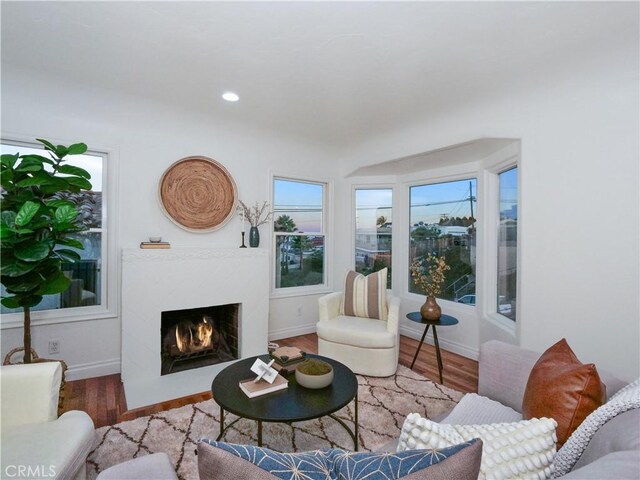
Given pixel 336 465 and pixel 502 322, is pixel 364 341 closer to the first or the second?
Answer: pixel 502 322

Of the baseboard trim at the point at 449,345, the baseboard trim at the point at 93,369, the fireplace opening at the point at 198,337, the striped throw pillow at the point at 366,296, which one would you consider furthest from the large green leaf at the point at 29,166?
the baseboard trim at the point at 449,345

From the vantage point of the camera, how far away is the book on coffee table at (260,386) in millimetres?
1855

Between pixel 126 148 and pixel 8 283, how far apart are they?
1595 millimetres

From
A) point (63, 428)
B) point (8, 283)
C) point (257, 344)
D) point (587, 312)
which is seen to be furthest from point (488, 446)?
point (257, 344)

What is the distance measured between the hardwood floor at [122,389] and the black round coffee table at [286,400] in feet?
2.39

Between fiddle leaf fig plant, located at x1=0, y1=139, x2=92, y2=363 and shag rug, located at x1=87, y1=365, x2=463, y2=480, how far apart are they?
90cm

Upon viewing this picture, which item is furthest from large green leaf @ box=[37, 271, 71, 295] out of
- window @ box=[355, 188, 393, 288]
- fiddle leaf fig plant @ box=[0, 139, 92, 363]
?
window @ box=[355, 188, 393, 288]

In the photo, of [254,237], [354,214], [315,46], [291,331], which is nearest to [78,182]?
[254,237]

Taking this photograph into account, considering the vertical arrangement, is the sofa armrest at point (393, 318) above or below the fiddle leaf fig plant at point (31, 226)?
below

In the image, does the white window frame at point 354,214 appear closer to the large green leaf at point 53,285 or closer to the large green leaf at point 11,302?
the large green leaf at point 53,285

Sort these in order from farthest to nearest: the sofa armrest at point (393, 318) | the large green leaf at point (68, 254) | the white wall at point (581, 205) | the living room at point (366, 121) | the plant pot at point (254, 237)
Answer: the plant pot at point (254, 237), the sofa armrest at point (393, 318), the large green leaf at point (68, 254), the white wall at point (581, 205), the living room at point (366, 121)

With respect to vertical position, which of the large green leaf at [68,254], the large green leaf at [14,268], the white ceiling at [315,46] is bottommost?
the large green leaf at [14,268]

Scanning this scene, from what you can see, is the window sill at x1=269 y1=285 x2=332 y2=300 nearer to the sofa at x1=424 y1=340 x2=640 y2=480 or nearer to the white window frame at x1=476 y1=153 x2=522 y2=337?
the white window frame at x1=476 y1=153 x2=522 y2=337

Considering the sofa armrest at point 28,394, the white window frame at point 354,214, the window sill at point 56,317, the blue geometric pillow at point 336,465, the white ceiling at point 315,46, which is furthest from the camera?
the white window frame at point 354,214
